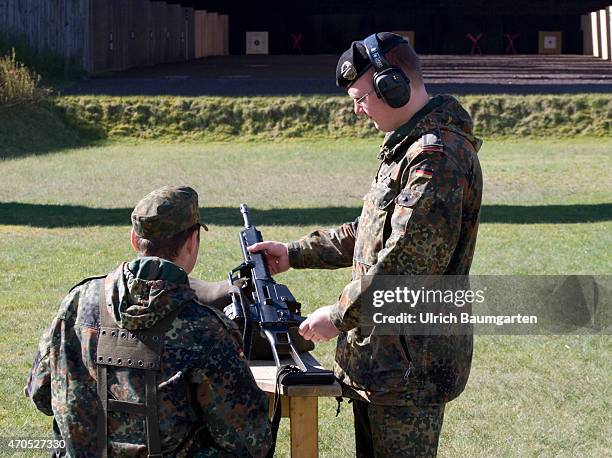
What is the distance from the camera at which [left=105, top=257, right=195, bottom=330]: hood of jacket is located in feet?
10.2

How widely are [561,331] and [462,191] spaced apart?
4.81 metres

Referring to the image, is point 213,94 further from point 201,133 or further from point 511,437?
point 511,437

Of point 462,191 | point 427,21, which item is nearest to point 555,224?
point 462,191

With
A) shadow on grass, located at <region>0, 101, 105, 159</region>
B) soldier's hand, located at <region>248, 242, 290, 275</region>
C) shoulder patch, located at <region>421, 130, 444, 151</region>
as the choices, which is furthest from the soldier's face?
shadow on grass, located at <region>0, 101, 105, 159</region>

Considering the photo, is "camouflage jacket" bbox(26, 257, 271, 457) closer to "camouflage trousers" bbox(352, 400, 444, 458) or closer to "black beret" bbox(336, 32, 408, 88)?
"camouflage trousers" bbox(352, 400, 444, 458)

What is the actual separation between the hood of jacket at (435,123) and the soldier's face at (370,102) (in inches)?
2.0

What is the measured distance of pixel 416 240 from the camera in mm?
3615

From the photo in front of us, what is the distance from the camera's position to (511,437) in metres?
6.12

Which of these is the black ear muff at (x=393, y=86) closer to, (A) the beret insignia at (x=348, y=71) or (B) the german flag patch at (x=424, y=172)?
(A) the beret insignia at (x=348, y=71)

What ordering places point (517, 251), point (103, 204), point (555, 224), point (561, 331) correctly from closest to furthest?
point (561, 331) < point (517, 251) < point (555, 224) < point (103, 204)

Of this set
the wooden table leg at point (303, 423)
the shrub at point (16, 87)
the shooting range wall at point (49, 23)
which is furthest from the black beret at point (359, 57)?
the shooting range wall at point (49, 23)

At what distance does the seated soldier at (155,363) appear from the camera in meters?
3.13

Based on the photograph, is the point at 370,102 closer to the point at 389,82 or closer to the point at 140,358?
the point at 389,82

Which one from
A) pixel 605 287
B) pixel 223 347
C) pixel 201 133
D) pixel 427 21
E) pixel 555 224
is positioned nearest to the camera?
pixel 223 347
